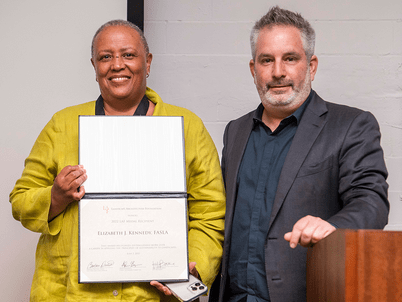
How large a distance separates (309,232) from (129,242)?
20.6 inches

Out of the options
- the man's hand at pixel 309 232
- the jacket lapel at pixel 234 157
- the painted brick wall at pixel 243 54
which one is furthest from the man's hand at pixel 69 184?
the painted brick wall at pixel 243 54

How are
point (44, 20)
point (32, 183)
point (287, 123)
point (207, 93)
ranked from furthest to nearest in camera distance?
1. point (207, 93)
2. point (44, 20)
3. point (287, 123)
4. point (32, 183)

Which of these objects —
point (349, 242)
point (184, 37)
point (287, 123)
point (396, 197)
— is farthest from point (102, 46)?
point (396, 197)

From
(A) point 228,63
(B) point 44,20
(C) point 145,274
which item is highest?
(B) point 44,20

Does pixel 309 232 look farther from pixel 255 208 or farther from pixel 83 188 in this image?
pixel 83 188

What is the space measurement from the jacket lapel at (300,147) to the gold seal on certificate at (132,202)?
31 cm

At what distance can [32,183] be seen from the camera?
143cm

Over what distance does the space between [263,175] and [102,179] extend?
53 centimetres

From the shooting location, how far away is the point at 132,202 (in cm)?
130

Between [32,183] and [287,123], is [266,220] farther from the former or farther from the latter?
[32,183]
